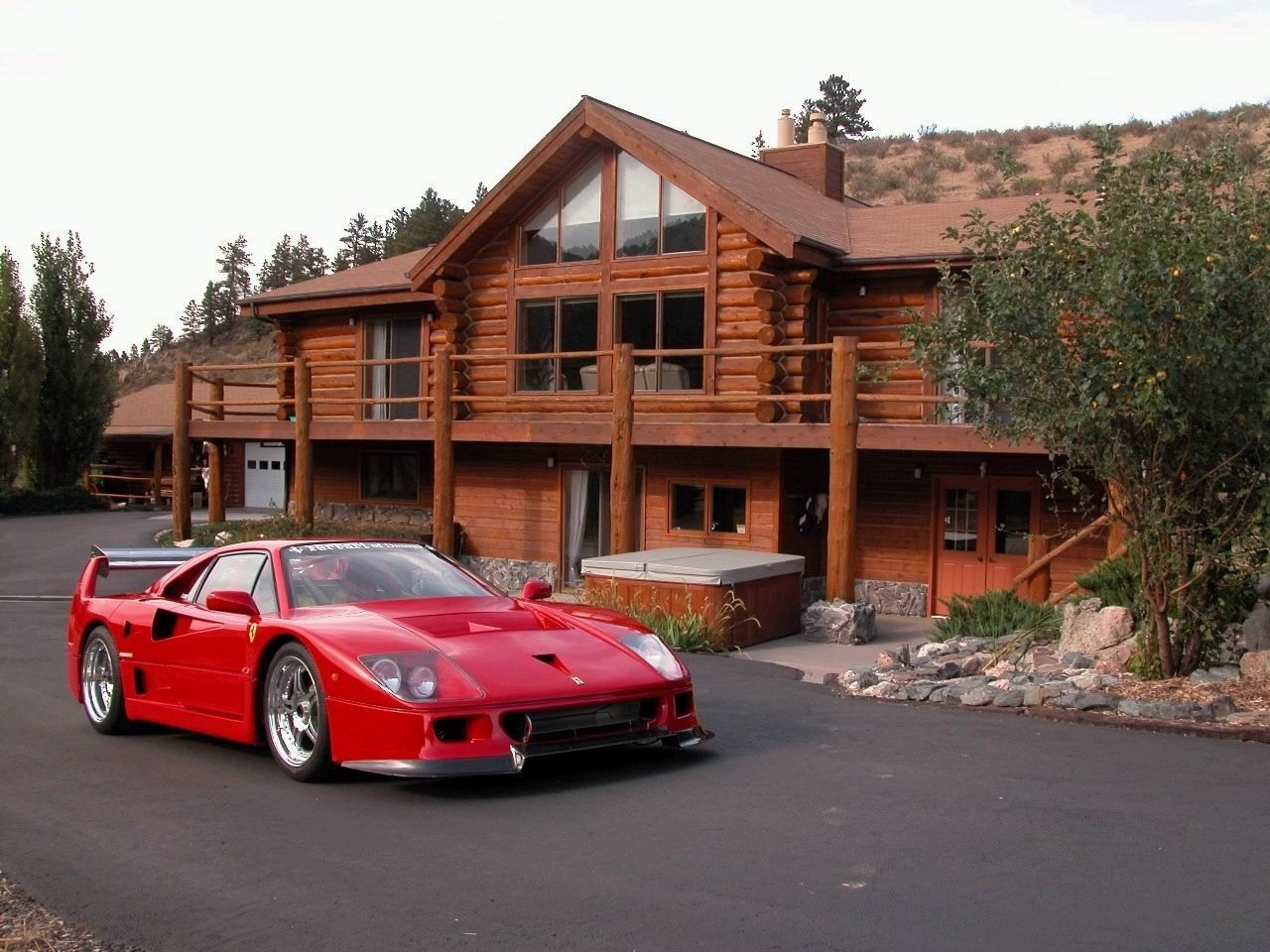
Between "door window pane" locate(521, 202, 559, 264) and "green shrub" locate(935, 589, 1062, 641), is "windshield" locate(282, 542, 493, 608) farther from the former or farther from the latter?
"door window pane" locate(521, 202, 559, 264)

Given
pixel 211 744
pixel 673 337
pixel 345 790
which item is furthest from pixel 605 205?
pixel 345 790

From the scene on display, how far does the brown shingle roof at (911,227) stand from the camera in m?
19.9

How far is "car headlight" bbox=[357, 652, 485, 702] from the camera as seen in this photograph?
276 inches

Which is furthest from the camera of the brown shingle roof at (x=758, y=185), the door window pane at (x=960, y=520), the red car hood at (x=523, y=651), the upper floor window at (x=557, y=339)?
the upper floor window at (x=557, y=339)

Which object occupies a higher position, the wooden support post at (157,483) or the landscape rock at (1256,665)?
the wooden support post at (157,483)

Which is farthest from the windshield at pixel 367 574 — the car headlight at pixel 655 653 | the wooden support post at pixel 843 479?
the wooden support post at pixel 843 479

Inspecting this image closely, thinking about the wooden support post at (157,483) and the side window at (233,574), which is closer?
the side window at (233,574)

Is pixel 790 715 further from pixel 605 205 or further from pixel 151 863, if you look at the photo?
pixel 605 205

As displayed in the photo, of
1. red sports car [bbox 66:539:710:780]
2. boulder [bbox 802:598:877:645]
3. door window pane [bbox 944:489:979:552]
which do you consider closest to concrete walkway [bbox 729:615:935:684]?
boulder [bbox 802:598:877:645]

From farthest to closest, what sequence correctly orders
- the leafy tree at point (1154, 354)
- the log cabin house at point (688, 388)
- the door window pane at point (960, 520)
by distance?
the door window pane at point (960, 520) → the log cabin house at point (688, 388) → the leafy tree at point (1154, 354)

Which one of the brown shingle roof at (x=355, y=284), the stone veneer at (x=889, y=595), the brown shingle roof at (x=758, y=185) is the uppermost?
the brown shingle roof at (x=758, y=185)

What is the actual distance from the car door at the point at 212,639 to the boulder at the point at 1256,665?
712cm

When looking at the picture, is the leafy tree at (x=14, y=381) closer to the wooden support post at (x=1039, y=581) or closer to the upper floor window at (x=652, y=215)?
the upper floor window at (x=652, y=215)

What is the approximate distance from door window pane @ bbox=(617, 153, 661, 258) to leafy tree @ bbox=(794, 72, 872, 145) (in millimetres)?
54082
